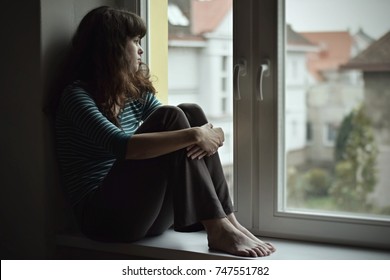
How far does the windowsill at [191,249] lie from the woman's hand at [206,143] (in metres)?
0.31

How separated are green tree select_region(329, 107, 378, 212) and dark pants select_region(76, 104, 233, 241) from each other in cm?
38

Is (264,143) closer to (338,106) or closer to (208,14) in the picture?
(338,106)

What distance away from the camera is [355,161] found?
2.00 metres

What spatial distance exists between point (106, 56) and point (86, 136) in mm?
273

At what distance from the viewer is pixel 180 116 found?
1932 mm

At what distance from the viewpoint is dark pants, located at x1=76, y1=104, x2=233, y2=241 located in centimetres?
186

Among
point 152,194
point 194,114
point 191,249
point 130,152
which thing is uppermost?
point 194,114

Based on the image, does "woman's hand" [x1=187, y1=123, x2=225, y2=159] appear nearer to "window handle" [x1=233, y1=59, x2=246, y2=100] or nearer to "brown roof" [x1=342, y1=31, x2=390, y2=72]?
"window handle" [x1=233, y1=59, x2=246, y2=100]

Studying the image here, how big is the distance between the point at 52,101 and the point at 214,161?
1.95ft

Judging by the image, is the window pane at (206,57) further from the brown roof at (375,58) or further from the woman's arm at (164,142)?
the brown roof at (375,58)

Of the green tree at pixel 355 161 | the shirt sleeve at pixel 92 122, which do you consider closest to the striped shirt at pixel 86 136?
the shirt sleeve at pixel 92 122

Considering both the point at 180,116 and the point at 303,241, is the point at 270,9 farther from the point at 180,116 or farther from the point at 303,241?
the point at 303,241

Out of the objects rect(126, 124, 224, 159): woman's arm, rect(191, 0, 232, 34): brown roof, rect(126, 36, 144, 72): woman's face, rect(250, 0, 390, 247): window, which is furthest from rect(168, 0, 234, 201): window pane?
rect(126, 124, 224, 159): woman's arm

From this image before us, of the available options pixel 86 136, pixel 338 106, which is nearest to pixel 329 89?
pixel 338 106
